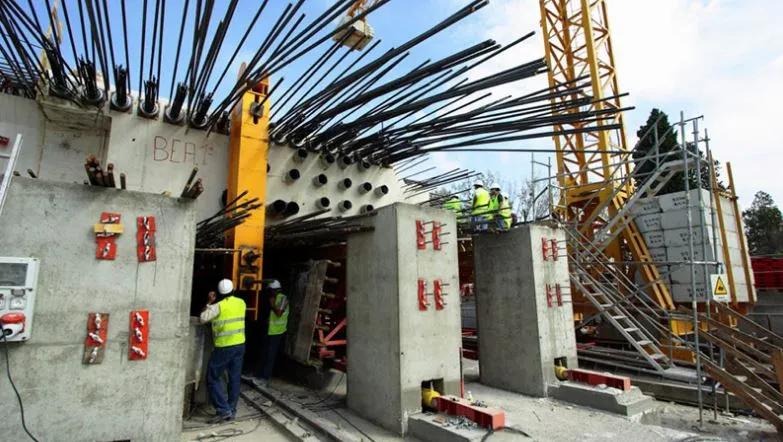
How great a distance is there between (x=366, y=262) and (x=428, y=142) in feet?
8.02

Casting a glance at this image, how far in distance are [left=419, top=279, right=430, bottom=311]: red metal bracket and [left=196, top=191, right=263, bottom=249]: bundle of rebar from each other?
105 inches

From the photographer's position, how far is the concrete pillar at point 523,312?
25.2ft

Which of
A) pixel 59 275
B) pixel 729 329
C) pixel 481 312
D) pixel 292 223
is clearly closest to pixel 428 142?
pixel 292 223

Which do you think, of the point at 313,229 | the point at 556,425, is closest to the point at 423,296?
the point at 313,229

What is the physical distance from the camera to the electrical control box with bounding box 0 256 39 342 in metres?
3.88

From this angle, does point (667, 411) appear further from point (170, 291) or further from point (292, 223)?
point (170, 291)

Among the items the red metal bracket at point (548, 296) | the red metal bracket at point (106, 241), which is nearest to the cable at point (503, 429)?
the red metal bracket at point (548, 296)

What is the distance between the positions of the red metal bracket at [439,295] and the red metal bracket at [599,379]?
301 centimetres

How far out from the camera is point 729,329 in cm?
738

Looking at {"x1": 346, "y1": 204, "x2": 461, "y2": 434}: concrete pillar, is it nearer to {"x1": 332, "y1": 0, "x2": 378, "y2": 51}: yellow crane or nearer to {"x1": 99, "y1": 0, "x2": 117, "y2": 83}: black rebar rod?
{"x1": 332, "y1": 0, "x2": 378, "y2": 51}: yellow crane

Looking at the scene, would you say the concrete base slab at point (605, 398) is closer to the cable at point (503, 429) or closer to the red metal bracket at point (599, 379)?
the red metal bracket at point (599, 379)

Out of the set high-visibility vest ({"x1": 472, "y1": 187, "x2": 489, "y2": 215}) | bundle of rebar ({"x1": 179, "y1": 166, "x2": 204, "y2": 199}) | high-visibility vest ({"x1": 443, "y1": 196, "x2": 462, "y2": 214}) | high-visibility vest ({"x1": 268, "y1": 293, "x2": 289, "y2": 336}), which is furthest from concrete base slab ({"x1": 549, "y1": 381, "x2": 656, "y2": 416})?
bundle of rebar ({"x1": 179, "y1": 166, "x2": 204, "y2": 199})

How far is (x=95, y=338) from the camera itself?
425cm

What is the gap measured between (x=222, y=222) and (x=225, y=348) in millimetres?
1898
